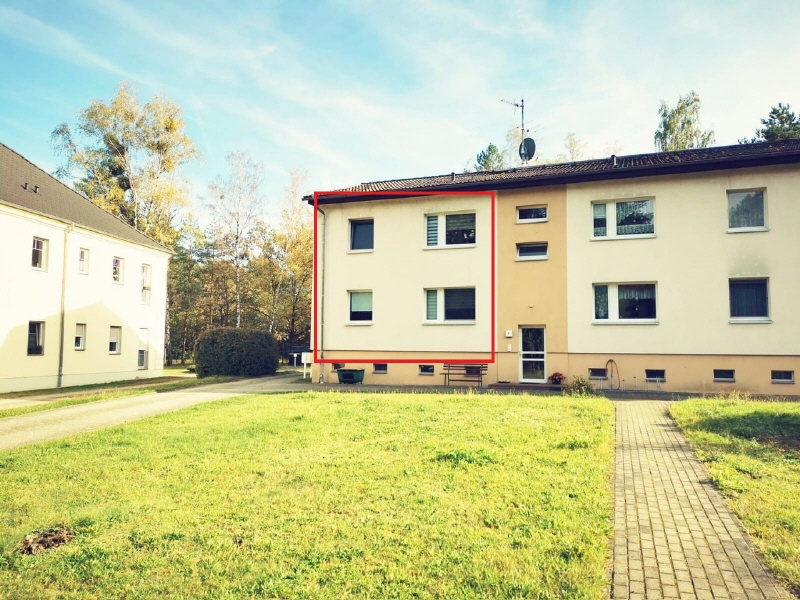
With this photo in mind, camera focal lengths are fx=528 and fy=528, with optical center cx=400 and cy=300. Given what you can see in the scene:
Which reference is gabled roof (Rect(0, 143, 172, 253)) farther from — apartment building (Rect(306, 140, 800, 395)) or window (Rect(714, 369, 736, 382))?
window (Rect(714, 369, 736, 382))

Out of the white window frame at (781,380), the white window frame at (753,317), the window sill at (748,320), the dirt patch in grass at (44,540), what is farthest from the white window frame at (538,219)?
the dirt patch in grass at (44,540)

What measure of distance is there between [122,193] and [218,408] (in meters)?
27.3

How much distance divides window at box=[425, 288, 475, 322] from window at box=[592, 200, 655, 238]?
17.2ft

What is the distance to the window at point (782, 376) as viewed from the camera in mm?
16977

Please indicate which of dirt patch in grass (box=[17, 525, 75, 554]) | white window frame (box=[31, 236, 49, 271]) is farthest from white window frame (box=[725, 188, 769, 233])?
white window frame (box=[31, 236, 49, 271])

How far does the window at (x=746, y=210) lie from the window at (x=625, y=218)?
2.48 m

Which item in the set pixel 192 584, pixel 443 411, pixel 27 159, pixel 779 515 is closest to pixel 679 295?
pixel 443 411

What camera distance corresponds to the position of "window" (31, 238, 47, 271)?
71.0 ft

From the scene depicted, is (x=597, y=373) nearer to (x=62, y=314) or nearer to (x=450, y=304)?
(x=450, y=304)

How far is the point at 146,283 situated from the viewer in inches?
1145

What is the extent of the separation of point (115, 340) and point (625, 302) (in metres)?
23.6

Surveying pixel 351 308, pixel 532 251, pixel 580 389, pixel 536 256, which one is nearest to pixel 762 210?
pixel 536 256

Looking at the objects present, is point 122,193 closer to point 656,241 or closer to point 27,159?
point 27,159

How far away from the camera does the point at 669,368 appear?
1783 centimetres
